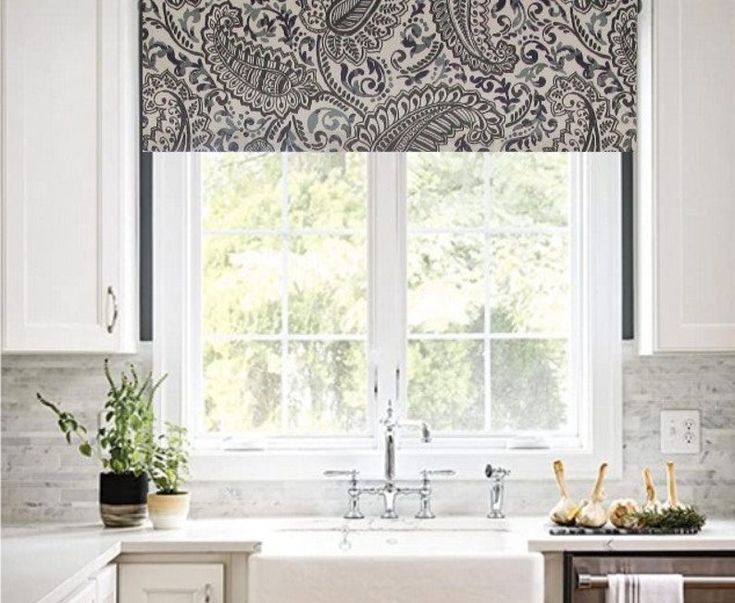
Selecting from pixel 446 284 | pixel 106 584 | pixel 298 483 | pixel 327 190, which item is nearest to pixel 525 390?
pixel 446 284

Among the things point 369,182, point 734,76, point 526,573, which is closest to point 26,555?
point 526,573

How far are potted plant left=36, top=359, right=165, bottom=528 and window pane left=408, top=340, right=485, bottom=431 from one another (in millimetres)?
812

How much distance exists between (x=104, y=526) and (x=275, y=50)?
4.70 ft

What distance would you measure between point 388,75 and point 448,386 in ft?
3.13

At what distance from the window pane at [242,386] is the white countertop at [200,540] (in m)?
0.33

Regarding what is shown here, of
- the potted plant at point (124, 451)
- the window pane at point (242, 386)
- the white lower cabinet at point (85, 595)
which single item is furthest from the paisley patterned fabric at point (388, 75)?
the white lower cabinet at point (85, 595)

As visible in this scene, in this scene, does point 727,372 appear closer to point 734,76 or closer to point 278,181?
point 734,76

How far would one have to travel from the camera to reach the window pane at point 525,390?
12.6ft

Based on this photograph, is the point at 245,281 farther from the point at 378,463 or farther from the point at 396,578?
the point at 396,578

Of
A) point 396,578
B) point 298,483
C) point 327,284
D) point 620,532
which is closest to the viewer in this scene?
point 396,578

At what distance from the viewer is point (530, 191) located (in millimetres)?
3867

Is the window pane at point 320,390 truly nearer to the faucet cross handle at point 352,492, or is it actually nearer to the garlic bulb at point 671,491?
the faucet cross handle at point 352,492

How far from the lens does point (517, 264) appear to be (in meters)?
3.86

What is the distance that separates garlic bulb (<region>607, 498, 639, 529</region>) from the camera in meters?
3.30
